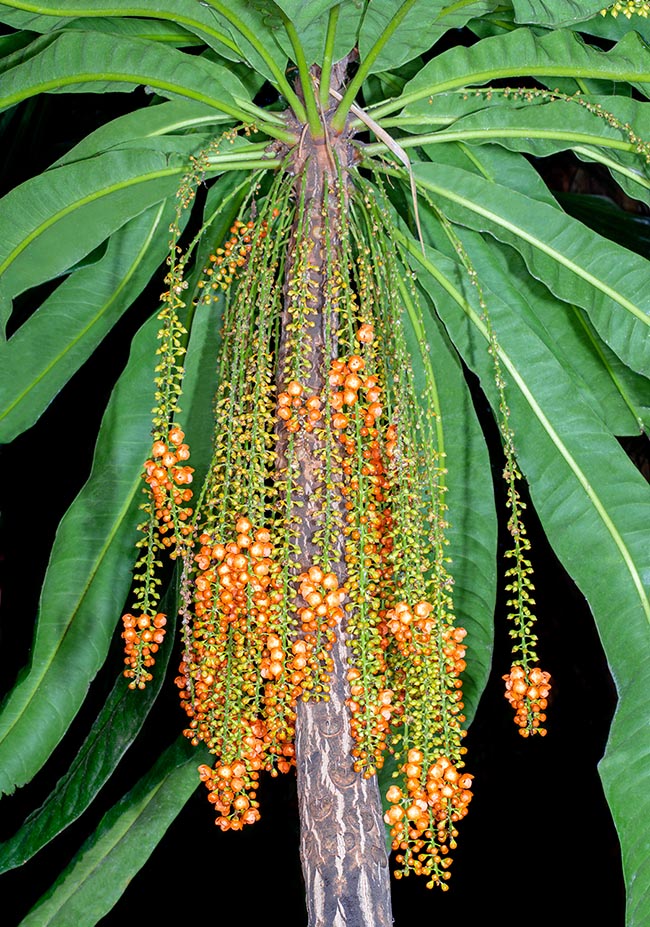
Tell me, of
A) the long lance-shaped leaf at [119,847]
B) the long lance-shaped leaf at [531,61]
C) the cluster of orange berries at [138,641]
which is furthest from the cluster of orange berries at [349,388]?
the long lance-shaped leaf at [119,847]

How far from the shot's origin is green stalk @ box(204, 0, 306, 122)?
2.95ft

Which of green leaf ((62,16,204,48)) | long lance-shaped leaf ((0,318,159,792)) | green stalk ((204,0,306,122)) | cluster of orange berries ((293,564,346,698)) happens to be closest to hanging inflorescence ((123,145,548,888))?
cluster of orange berries ((293,564,346,698))

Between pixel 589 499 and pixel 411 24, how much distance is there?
1.62 ft

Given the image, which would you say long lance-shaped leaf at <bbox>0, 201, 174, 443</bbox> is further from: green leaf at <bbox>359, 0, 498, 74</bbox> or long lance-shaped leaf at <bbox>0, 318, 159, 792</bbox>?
green leaf at <bbox>359, 0, 498, 74</bbox>

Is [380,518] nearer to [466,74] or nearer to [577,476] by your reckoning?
[577,476]

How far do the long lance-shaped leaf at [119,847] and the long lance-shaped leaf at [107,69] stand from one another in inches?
28.7

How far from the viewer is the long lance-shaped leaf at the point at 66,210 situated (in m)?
0.87

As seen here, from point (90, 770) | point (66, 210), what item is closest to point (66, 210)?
point (66, 210)

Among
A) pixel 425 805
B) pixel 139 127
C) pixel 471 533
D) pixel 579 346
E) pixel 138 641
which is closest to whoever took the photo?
pixel 425 805

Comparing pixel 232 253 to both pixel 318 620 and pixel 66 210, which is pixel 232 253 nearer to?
pixel 66 210

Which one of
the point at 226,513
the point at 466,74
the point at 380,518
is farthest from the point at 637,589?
the point at 466,74

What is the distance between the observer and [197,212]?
Answer: 172cm

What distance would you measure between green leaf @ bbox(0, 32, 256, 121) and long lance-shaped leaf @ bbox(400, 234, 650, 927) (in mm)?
283

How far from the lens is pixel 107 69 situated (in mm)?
913
